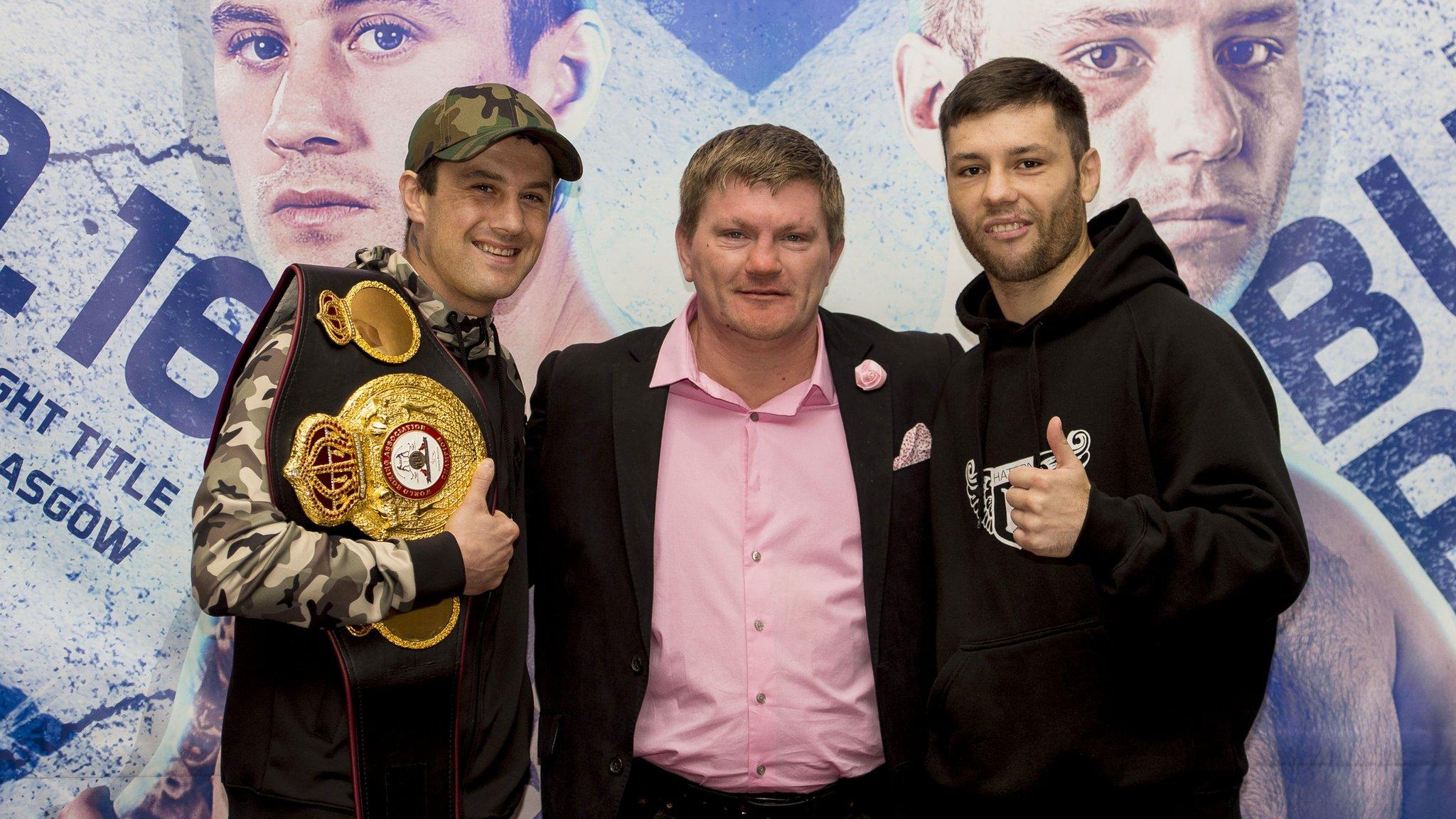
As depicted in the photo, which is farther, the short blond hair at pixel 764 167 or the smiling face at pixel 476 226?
the short blond hair at pixel 764 167

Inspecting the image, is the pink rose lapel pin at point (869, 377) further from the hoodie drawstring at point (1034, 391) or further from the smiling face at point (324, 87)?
the smiling face at point (324, 87)

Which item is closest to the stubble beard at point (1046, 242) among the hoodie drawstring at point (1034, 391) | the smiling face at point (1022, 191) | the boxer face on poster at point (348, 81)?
the smiling face at point (1022, 191)

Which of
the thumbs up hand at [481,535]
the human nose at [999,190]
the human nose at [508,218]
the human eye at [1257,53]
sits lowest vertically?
the thumbs up hand at [481,535]

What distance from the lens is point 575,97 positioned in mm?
2736

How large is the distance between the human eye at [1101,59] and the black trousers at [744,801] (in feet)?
6.10

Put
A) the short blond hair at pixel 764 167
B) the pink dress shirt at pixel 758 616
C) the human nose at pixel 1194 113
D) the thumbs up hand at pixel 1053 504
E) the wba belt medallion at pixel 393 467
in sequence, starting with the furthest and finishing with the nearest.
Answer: the human nose at pixel 1194 113, the short blond hair at pixel 764 167, the pink dress shirt at pixel 758 616, the wba belt medallion at pixel 393 467, the thumbs up hand at pixel 1053 504

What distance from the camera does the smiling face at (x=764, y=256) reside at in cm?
202

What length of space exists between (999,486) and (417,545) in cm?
95

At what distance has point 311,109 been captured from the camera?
8.86ft

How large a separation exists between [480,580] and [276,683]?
0.34 metres

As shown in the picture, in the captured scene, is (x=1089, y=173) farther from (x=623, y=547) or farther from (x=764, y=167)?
(x=623, y=547)

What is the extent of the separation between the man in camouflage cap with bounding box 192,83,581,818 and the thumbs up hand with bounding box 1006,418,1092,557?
30.9 inches

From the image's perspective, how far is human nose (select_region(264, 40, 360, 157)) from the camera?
2.69 meters

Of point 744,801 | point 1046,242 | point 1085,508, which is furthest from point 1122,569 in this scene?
point 744,801
